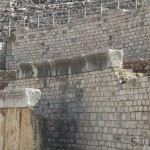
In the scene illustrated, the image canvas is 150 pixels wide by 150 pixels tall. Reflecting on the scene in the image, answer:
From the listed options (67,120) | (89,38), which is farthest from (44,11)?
(67,120)

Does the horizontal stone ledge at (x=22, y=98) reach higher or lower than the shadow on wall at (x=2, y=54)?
lower

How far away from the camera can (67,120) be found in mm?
13242

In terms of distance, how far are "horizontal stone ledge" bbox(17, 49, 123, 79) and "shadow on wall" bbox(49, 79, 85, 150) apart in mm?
396

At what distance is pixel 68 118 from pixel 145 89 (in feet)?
9.57

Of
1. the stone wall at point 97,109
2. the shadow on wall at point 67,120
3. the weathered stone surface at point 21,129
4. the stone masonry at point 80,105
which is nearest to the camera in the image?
the stone wall at point 97,109

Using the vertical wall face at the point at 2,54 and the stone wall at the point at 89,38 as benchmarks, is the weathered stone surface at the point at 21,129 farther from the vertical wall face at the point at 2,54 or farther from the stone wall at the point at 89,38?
the vertical wall face at the point at 2,54

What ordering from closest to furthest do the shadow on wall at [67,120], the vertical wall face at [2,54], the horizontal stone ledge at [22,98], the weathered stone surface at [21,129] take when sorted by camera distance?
the weathered stone surface at [21,129], the horizontal stone ledge at [22,98], the shadow on wall at [67,120], the vertical wall face at [2,54]

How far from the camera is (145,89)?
435 inches

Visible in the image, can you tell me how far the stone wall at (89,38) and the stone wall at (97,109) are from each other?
2127 millimetres

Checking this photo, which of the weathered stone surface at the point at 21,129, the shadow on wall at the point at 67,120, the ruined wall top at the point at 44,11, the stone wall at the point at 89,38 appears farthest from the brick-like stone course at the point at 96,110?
the ruined wall top at the point at 44,11

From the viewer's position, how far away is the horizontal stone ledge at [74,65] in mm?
12102

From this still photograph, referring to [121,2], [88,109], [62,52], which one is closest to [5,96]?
[88,109]

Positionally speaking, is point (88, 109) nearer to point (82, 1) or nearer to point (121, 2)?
point (121, 2)

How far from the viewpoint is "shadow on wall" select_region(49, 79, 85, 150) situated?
12914 millimetres
